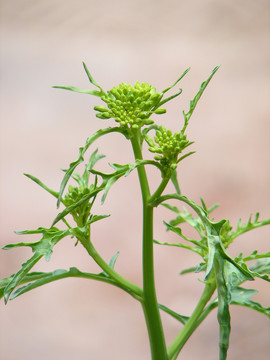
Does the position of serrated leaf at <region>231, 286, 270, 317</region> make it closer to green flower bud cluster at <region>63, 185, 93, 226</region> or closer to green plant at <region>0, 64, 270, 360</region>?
green plant at <region>0, 64, 270, 360</region>

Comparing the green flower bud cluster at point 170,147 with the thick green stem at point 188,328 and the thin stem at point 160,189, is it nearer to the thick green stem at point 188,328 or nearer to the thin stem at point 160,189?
the thin stem at point 160,189

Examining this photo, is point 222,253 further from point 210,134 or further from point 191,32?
point 191,32

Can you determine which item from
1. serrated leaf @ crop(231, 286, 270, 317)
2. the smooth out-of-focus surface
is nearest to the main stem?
serrated leaf @ crop(231, 286, 270, 317)

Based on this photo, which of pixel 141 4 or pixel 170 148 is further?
pixel 141 4

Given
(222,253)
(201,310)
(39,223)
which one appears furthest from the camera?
(39,223)

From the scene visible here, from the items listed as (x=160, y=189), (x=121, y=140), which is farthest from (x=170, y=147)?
(x=121, y=140)

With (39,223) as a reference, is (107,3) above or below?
above

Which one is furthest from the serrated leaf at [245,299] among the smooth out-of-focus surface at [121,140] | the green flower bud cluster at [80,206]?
the smooth out-of-focus surface at [121,140]

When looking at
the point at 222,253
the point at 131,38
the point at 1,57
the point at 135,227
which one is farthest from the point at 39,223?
the point at 222,253
